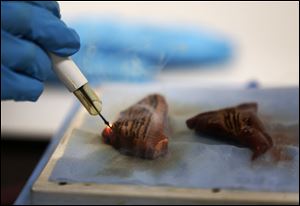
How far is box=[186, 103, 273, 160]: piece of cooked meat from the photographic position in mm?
818

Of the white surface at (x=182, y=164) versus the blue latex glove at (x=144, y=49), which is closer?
the white surface at (x=182, y=164)

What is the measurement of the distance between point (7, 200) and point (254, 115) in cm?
64

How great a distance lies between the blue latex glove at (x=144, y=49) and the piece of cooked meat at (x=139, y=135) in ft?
0.60

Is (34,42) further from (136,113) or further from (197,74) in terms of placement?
(197,74)

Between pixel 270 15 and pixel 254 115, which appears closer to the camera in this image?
pixel 254 115

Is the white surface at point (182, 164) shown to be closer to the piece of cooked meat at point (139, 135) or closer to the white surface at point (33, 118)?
the piece of cooked meat at point (139, 135)

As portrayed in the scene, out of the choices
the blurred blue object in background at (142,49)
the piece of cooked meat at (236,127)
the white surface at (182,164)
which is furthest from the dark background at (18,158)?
the piece of cooked meat at (236,127)

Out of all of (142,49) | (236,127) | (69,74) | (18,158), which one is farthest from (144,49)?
(18,158)

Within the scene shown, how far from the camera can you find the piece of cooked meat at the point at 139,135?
0.81 metres

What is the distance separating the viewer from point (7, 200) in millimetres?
1173

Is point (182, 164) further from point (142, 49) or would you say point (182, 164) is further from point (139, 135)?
point (142, 49)

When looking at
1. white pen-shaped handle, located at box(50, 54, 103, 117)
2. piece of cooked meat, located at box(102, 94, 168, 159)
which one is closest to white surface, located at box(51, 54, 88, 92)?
white pen-shaped handle, located at box(50, 54, 103, 117)

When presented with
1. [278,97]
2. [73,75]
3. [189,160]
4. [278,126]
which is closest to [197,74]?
[278,97]

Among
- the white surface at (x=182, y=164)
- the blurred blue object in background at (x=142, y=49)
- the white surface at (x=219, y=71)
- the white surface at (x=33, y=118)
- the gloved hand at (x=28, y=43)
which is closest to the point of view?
the gloved hand at (x=28, y=43)
